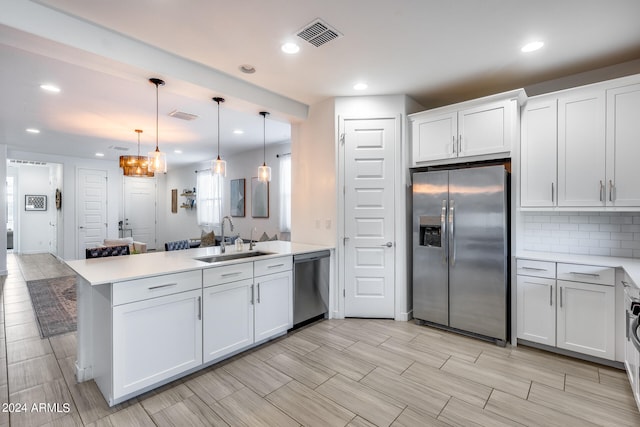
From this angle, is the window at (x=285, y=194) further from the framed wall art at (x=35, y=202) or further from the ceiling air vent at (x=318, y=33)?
the framed wall art at (x=35, y=202)

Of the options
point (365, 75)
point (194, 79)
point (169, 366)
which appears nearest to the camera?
point (169, 366)

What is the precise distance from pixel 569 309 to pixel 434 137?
2100 millimetres

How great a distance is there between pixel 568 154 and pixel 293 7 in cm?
278

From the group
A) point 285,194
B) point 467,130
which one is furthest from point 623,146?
point 285,194

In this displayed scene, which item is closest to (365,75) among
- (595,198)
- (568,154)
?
(568,154)

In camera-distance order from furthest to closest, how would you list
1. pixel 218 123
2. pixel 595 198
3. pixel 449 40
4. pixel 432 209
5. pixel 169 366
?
1. pixel 218 123
2. pixel 432 209
3. pixel 595 198
4. pixel 449 40
5. pixel 169 366

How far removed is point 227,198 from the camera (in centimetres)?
791

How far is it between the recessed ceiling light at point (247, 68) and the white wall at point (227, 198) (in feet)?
10.6

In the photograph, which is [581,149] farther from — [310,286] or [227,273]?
[227,273]

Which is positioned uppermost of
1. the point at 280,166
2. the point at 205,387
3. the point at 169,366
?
the point at 280,166

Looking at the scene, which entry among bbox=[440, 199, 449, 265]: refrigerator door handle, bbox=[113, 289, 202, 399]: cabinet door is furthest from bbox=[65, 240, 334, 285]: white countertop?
bbox=[440, 199, 449, 265]: refrigerator door handle

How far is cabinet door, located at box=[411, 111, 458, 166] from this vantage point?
332 centimetres

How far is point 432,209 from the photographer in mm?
3361

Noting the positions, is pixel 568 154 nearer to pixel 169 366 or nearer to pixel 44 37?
pixel 169 366
